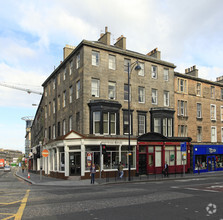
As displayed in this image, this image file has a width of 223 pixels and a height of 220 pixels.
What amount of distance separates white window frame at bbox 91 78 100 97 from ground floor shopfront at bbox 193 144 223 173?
16445 millimetres

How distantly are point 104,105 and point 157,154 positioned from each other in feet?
32.8

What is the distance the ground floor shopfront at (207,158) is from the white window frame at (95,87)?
16.4 meters

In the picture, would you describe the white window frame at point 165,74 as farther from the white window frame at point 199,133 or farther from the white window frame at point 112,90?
the white window frame at point 199,133

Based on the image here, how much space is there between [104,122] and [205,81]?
19418 mm

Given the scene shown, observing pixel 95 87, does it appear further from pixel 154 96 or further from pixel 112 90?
pixel 154 96

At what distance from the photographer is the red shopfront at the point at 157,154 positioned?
3152 cm

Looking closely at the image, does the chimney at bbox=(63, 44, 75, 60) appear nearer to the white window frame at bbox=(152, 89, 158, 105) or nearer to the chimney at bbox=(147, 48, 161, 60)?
the chimney at bbox=(147, 48, 161, 60)

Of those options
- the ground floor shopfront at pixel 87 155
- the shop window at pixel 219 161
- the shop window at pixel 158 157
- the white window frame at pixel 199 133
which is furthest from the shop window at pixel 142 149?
the shop window at pixel 219 161

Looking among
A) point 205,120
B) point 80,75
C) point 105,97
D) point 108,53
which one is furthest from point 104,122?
point 205,120

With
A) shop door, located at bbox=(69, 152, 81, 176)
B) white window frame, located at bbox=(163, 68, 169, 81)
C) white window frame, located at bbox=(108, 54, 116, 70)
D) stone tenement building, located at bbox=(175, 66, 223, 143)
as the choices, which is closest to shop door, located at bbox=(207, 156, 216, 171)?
stone tenement building, located at bbox=(175, 66, 223, 143)

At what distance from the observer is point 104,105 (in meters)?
28.8

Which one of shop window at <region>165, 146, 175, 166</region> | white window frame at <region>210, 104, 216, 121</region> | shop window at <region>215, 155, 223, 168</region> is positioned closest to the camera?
shop window at <region>165, 146, 175, 166</region>

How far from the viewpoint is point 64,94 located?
35.3 metres

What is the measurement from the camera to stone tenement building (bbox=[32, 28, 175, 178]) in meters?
28.4
